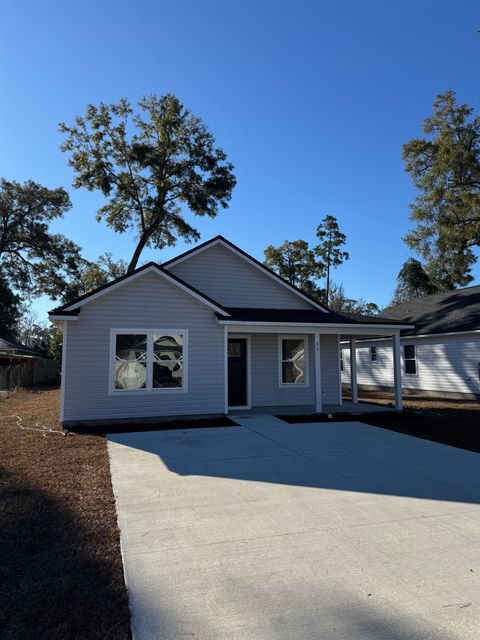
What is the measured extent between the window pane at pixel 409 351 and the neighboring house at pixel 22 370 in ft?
66.9

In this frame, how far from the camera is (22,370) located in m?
25.9

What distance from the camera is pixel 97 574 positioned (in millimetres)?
3391

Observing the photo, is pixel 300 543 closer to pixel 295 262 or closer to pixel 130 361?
pixel 130 361

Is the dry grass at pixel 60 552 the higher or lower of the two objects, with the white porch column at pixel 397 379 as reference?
lower

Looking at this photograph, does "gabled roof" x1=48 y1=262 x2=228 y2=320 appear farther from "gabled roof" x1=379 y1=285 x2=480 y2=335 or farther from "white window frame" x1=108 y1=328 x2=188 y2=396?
"gabled roof" x1=379 y1=285 x2=480 y2=335

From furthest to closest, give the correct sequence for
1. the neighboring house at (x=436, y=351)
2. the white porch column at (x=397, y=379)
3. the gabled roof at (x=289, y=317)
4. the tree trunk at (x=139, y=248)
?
the tree trunk at (x=139, y=248) → the neighboring house at (x=436, y=351) → the white porch column at (x=397, y=379) → the gabled roof at (x=289, y=317)

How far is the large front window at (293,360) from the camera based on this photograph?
1443 centimetres

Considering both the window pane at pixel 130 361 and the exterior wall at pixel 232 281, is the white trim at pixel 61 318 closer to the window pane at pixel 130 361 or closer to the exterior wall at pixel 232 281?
the window pane at pixel 130 361

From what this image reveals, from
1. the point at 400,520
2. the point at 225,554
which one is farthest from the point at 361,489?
the point at 225,554

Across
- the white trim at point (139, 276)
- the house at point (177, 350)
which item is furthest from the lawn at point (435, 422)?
the white trim at point (139, 276)

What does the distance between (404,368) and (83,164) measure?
22.7 meters

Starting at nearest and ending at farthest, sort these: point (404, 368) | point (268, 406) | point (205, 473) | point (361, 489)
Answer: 1. point (361, 489)
2. point (205, 473)
3. point (268, 406)
4. point (404, 368)

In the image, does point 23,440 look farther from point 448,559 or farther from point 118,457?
point 448,559

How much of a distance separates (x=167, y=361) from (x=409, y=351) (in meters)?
14.2
